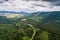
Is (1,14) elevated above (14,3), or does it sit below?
below

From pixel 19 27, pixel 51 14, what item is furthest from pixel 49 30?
pixel 19 27

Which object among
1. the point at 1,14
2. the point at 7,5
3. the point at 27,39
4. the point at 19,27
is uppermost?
the point at 7,5

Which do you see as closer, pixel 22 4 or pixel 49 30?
pixel 49 30

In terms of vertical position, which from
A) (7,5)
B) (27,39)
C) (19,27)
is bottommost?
(27,39)

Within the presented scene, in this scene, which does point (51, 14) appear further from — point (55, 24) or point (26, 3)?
point (26, 3)

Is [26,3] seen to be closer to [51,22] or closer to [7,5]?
[7,5]

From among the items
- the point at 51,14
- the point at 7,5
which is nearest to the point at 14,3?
the point at 7,5
